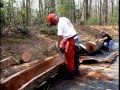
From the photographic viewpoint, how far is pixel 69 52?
7535 millimetres

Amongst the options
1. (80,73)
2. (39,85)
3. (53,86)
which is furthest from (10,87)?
(80,73)

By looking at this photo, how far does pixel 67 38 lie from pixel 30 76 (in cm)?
153

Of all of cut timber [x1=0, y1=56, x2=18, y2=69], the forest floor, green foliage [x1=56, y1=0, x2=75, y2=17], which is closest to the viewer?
cut timber [x1=0, y1=56, x2=18, y2=69]

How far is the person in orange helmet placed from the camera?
7.29m

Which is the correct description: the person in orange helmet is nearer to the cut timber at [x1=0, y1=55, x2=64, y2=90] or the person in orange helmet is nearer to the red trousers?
the red trousers

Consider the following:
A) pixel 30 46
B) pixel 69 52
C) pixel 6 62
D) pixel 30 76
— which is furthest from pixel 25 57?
pixel 30 76

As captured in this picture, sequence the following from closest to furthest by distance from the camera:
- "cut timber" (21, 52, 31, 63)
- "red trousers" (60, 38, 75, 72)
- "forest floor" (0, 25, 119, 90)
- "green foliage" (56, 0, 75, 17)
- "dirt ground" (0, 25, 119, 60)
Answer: "red trousers" (60, 38, 75, 72) < "cut timber" (21, 52, 31, 63) < "forest floor" (0, 25, 119, 90) < "dirt ground" (0, 25, 119, 60) < "green foliage" (56, 0, 75, 17)

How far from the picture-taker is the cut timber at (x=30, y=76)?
5.46 metres

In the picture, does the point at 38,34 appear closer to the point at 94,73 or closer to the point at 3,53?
the point at 3,53

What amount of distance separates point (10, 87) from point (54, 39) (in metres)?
9.26

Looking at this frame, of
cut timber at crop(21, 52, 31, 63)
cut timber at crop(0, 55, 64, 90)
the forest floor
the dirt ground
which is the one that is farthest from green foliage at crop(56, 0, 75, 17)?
cut timber at crop(0, 55, 64, 90)

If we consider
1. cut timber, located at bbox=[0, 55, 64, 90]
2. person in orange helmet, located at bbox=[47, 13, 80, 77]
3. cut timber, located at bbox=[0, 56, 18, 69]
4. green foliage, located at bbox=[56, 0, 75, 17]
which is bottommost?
cut timber, located at bbox=[0, 55, 64, 90]

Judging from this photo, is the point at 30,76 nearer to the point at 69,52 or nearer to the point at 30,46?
the point at 69,52

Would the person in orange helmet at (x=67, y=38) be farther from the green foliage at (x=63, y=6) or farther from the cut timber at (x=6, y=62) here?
the green foliage at (x=63, y=6)
